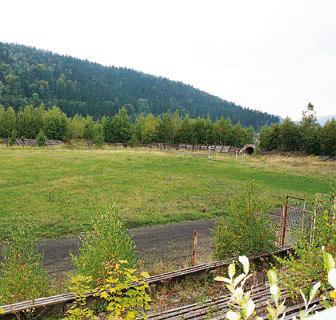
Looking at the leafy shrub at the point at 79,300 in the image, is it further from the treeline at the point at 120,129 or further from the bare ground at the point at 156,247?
the treeline at the point at 120,129

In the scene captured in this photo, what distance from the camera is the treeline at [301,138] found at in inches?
2064

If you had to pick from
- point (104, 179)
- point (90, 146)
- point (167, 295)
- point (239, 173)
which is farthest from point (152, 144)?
point (167, 295)

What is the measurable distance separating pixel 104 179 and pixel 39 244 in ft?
38.5

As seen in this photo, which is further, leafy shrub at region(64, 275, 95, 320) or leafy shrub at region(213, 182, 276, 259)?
leafy shrub at region(213, 182, 276, 259)

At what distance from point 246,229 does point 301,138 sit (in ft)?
165

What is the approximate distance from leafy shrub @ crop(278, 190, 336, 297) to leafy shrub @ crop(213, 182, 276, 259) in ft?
6.12

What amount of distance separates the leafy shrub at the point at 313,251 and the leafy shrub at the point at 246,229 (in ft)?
6.12

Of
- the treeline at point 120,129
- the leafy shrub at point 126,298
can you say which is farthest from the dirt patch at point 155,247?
the treeline at point 120,129

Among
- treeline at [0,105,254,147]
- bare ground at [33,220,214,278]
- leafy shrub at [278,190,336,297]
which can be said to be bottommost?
bare ground at [33,220,214,278]

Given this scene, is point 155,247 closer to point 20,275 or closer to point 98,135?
point 20,275

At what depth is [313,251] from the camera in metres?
7.16

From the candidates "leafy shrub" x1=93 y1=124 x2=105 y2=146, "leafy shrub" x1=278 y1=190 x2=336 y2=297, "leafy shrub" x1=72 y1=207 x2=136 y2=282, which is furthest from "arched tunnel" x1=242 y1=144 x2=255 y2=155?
"leafy shrub" x1=72 y1=207 x2=136 y2=282

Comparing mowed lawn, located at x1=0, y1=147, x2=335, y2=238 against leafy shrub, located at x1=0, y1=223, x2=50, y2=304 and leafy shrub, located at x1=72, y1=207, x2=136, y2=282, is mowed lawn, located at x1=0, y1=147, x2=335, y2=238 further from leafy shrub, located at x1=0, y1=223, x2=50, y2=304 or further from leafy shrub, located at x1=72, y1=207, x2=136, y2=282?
leafy shrub, located at x1=0, y1=223, x2=50, y2=304

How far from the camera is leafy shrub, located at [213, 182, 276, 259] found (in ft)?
31.5
